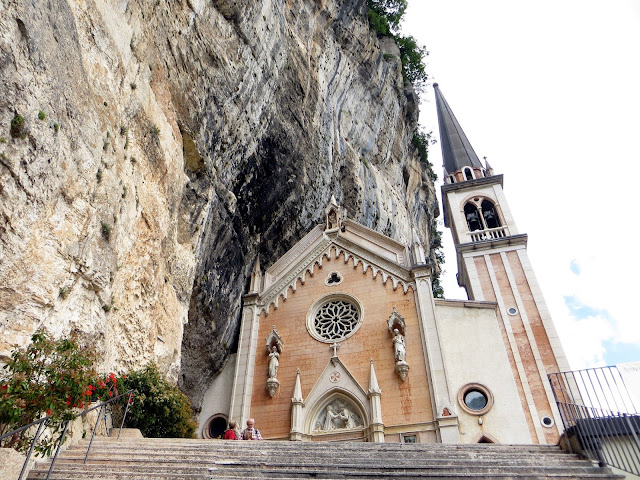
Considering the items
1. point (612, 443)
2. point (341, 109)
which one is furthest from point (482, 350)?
point (341, 109)

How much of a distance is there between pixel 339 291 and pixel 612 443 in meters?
12.6

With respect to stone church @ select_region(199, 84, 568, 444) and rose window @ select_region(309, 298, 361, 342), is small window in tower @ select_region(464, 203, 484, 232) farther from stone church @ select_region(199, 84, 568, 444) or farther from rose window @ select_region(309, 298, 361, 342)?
rose window @ select_region(309, 298, 361, 342)

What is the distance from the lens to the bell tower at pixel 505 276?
15516 millimetres

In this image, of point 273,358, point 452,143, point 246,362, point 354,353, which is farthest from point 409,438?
point 452,143

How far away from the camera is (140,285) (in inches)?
392

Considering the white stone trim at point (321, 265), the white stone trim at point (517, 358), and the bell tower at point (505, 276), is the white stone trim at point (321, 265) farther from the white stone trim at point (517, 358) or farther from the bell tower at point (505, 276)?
the white stone trim at point (517, 358)

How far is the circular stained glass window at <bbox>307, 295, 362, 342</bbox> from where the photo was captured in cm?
1656

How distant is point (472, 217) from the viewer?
76.1 feet

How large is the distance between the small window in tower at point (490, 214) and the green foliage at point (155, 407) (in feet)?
55.6

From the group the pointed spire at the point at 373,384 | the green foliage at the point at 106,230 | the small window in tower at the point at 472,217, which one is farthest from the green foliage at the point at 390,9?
the green foliage at the point at 106,230

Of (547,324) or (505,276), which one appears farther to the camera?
(505,276)

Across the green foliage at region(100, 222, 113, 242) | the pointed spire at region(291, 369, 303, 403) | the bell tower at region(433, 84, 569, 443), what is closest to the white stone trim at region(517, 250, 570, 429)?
the bell tower at region(433, 84, 569, 443)

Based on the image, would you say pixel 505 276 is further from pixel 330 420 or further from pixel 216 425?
pixel 216 425

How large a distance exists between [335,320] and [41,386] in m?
11.9
